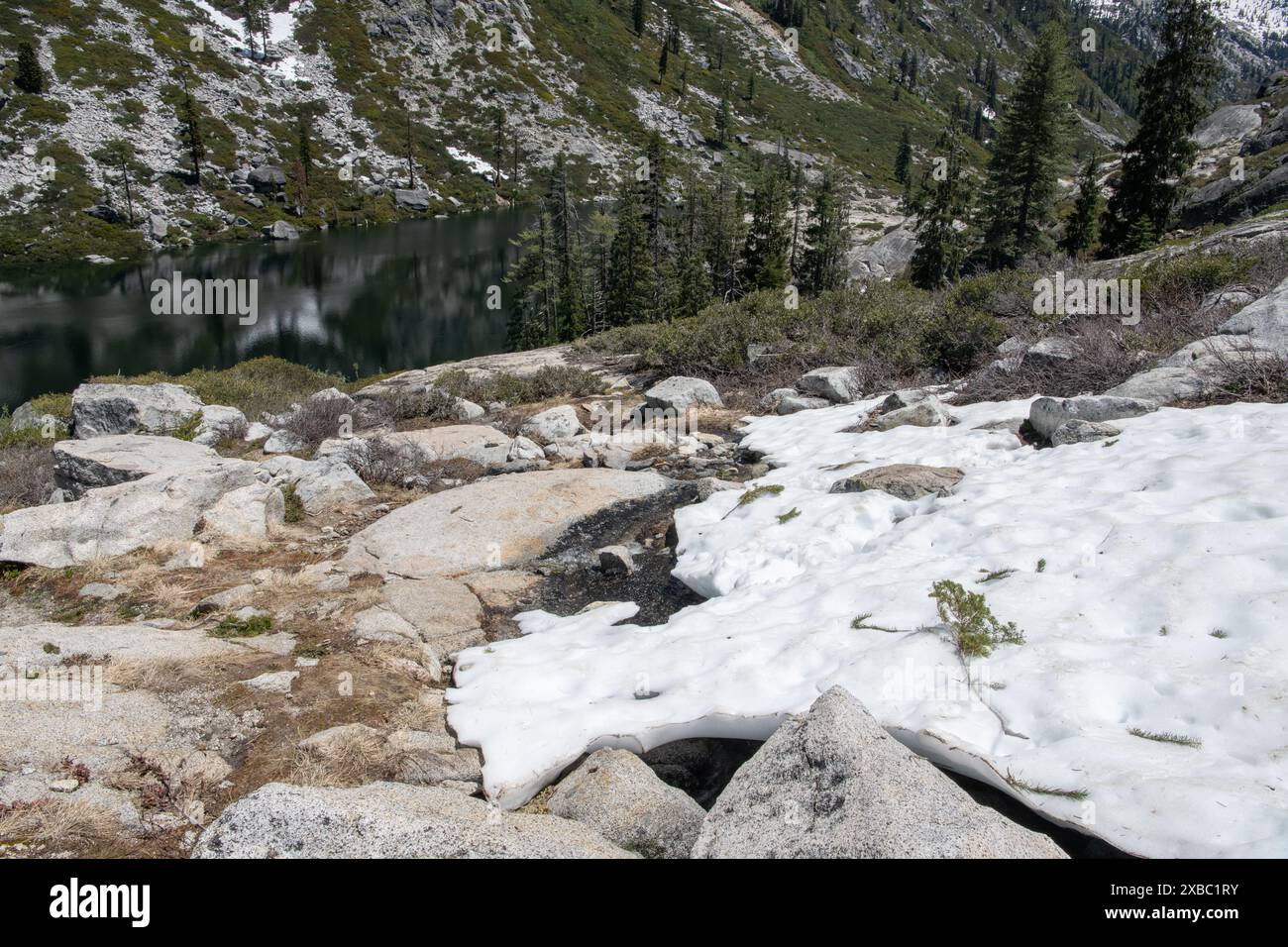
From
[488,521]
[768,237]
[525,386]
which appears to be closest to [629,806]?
[488,521]

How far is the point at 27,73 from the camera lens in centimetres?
7131

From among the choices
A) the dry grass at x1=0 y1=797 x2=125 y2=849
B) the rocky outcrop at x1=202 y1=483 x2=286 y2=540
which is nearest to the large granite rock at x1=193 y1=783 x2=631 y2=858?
the dry grass at x1=0 y1=797 x2=125 y2=849

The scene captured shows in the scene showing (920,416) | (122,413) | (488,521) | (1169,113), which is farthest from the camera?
(1169,113)

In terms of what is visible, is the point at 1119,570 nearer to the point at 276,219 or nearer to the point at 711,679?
the point at 711,679

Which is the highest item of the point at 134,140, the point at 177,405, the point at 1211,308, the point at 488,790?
the point at 134,140

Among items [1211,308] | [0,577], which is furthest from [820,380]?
[0,577]

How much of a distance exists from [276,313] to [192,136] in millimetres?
44633

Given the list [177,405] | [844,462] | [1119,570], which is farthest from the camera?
[177,405]

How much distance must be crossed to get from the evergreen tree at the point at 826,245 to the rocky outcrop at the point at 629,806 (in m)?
43.0

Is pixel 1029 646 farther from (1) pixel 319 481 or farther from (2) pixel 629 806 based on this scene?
(1) pixel 319 481

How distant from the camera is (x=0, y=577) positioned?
7523 millimetres

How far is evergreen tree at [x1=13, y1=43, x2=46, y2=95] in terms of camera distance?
71062 millimetres

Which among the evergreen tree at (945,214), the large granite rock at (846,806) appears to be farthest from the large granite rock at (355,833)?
the evergreen tree at (945,214)
